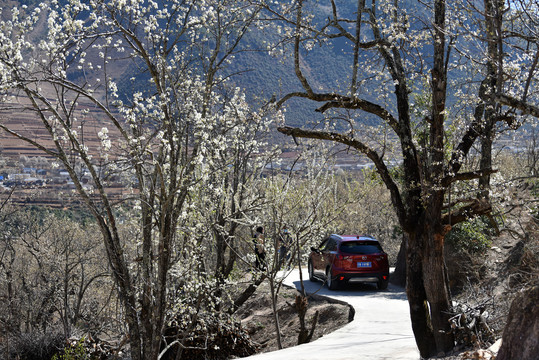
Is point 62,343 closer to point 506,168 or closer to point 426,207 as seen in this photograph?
point 426,207

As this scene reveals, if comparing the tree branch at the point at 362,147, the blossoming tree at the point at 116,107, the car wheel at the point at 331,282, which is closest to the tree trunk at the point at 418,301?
the tree branch at the point at 362,147

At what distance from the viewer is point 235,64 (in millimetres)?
114938

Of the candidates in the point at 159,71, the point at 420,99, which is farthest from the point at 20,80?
the point at 420,99

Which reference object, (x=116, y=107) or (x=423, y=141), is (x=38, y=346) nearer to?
(x=116, y=107)

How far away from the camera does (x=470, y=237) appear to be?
Result: 17.9m

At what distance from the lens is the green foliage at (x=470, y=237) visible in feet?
58.1

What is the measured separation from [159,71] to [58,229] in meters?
26.4

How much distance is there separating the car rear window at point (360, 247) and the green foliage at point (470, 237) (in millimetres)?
2290

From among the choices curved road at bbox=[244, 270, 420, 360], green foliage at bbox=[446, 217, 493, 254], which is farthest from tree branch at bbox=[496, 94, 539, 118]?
green foliage at bbox=[446, 217, 493, 254]

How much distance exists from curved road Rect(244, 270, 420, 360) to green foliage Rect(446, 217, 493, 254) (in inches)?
95.9

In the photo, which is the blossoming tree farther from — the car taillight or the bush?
the car taillight

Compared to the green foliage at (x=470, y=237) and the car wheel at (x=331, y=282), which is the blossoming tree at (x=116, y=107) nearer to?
the car wheel at (x=331, y=282)

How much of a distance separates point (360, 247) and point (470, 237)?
342cm

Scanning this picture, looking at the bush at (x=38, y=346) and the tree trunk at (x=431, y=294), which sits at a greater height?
the tree trunk at (x=431, y=294)
